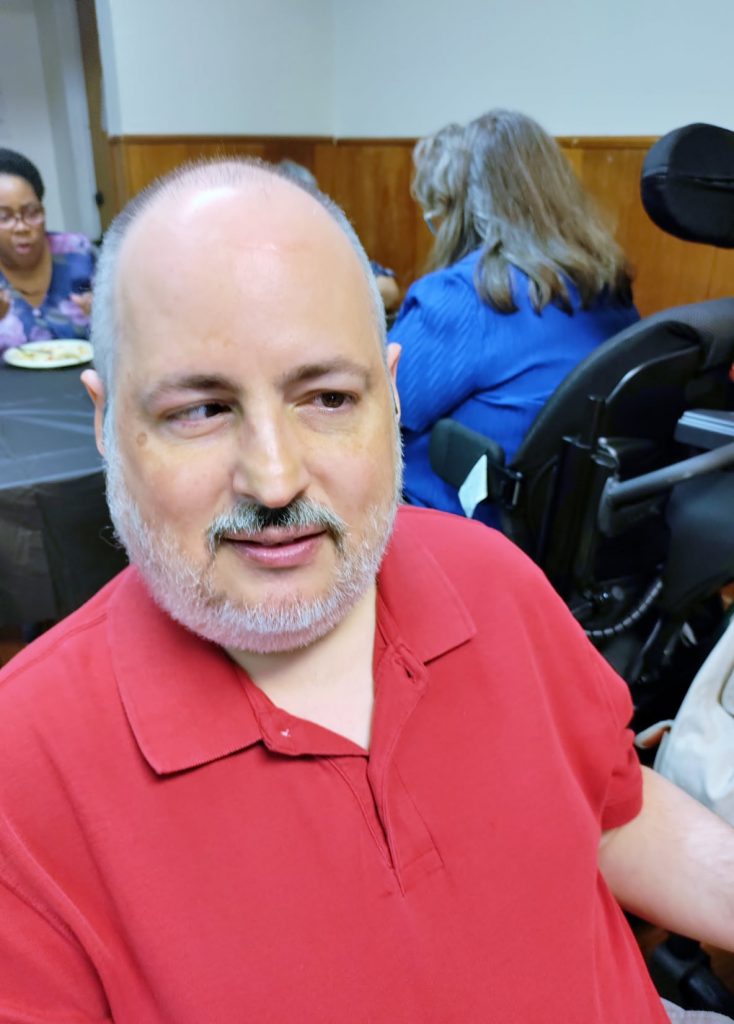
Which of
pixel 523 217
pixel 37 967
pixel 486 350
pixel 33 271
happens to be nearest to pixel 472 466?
pixel 486 350

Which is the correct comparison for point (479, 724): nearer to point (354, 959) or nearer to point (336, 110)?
point (354, 959)

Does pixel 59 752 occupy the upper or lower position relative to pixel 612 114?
lower

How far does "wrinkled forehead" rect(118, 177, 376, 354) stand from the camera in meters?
0.59

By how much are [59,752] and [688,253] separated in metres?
2.55

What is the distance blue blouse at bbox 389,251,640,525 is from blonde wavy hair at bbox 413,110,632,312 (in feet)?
0.09

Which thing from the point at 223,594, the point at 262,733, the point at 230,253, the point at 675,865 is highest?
the point at 230,253

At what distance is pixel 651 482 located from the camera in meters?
1.18

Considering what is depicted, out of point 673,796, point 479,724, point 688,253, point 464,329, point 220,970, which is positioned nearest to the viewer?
point 220,970

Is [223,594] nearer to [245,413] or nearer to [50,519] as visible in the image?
[245,413]

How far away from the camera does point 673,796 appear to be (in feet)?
2.81

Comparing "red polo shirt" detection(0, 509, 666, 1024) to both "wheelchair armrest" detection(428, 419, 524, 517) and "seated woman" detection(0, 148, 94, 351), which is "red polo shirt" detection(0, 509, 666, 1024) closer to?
"wheelchair armrest" detection(428, 419, 524, 517)

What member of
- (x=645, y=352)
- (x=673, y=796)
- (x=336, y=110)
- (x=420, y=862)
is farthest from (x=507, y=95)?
(x=420, y=862)

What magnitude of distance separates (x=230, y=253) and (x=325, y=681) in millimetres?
386

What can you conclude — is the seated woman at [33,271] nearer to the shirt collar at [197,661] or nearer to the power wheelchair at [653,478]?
the power wheelchair at [653,478]
